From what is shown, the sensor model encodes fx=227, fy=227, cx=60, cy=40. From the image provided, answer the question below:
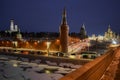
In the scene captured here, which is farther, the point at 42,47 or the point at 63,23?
the point at 42,47

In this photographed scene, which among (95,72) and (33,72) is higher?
(95,72)

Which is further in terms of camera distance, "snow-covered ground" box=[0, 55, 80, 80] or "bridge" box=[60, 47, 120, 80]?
"snow-covered ground" box=[0, 55, 80, 80]

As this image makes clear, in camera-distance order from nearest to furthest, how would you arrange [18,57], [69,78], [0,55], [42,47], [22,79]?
[69,78]
[22,79]
[18,57]
[0,55]
[42,47]

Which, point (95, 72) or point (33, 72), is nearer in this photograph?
point (95, 72)

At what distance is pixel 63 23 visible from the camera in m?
46.7

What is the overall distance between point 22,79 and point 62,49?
2838cm

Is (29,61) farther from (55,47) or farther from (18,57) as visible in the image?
(55,47)

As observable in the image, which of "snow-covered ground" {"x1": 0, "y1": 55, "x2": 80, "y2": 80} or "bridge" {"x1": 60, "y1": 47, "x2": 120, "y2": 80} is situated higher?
"bridge" {"x1": 60, "y1": 47, "x2": 120, "y2": 80}

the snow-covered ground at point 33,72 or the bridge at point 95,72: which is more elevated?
the bridge at point 95,72

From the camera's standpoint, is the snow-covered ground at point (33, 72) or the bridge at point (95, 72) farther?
the snow-covered ground at point (33, 72)

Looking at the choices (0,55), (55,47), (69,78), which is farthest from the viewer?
(55,47)

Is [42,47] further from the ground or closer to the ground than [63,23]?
closer to the ground

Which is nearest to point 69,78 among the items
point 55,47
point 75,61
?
point 75,61

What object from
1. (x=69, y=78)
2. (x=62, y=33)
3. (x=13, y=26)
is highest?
(x=13, y=26)
